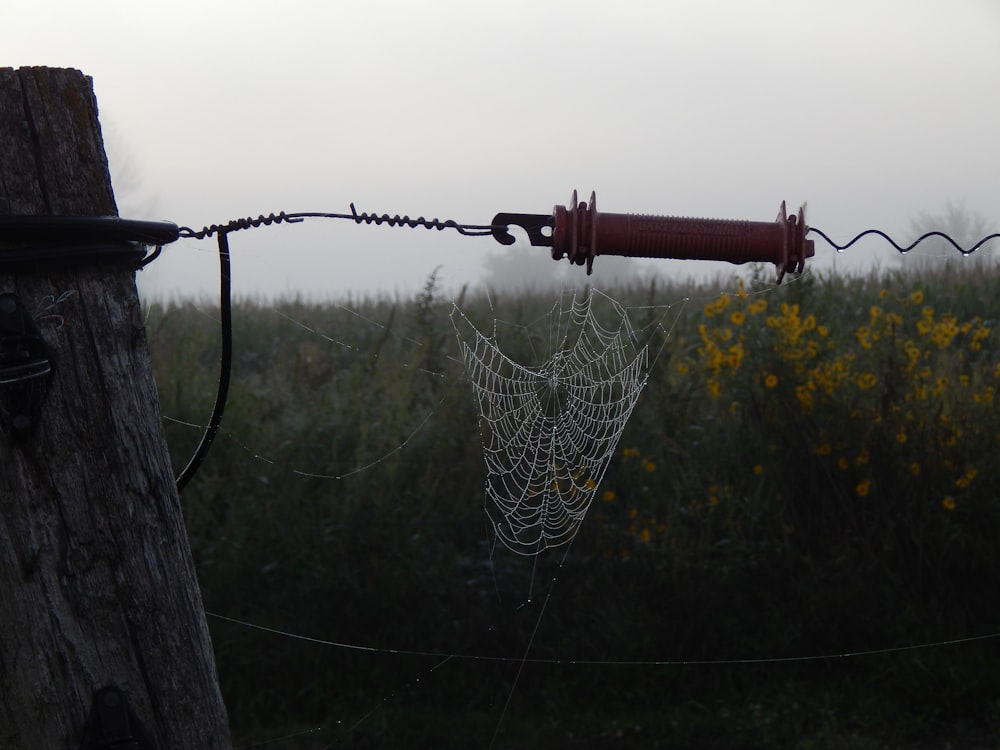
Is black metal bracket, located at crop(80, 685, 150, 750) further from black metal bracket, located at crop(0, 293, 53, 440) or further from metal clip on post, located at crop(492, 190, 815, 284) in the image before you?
metal clip on post, located at crop(492, 190, 815, 284)

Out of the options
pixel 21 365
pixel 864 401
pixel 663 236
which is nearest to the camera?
pixel 21 365

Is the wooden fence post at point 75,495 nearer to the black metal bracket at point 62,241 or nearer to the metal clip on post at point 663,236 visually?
the black metal bracket at point 62,241

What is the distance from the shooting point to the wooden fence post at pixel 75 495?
146cm

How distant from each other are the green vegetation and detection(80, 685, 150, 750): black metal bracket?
357cm

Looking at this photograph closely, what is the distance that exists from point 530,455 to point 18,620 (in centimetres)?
395

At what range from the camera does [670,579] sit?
210 inches

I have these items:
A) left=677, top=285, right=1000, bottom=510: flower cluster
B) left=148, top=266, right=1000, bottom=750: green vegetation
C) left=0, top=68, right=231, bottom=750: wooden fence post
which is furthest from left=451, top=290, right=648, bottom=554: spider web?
left=0, top=68, right=231, bottom=750: wooden fence post

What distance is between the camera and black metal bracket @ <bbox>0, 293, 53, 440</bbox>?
4.69ft

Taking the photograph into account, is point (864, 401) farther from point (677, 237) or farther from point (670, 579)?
point (677, 237)

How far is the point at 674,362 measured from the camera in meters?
6.55

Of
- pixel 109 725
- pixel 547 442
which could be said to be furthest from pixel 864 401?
pixel 109 725

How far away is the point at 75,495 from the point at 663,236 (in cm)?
107

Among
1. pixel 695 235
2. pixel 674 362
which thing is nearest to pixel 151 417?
pixel 695 235

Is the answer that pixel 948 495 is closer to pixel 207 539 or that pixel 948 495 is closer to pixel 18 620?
pixel 207 539
